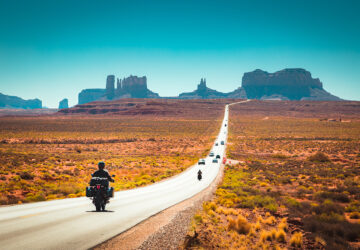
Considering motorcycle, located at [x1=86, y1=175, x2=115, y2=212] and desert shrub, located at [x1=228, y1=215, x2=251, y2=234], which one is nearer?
motorcycle, located at [x1=86, y1=175, x2=115, y2=212]

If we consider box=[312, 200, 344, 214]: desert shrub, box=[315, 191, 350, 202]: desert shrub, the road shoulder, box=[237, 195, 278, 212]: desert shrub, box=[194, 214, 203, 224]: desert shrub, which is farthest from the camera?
box=[315, 191, 350, 202]: desert shrub

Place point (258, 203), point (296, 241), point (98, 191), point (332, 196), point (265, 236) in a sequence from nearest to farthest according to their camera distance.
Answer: point (296, 241), point (265, 236), point (98, 191), point (258, 203), point (332, 196)

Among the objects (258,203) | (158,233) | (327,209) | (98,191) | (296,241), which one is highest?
(98,191)

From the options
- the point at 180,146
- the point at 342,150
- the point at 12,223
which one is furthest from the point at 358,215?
the point at 180,146

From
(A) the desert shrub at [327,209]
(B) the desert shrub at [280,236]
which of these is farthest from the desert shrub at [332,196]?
(B) the desert shrub at [280,236]

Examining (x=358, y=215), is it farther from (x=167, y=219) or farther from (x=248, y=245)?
(x=167, y=219)

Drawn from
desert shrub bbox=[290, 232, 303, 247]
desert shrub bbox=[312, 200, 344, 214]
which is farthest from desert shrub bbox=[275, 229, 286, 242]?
desert shrub bbox=[312, 200, 344, 214]

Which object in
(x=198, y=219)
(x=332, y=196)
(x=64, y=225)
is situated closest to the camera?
(x=64, y=225)

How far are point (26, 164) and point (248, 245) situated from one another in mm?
30363

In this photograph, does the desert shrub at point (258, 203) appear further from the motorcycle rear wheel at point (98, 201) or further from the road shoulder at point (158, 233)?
the motorcycle rear wheel at point (98, 201)

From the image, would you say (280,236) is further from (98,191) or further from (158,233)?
(98,191)

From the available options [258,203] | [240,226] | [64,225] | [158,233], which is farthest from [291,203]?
[64,225]

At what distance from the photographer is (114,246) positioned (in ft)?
22.2

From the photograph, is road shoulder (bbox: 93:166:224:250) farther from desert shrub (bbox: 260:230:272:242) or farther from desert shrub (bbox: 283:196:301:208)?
desert shrub (bbox: 283:196:301:208)
